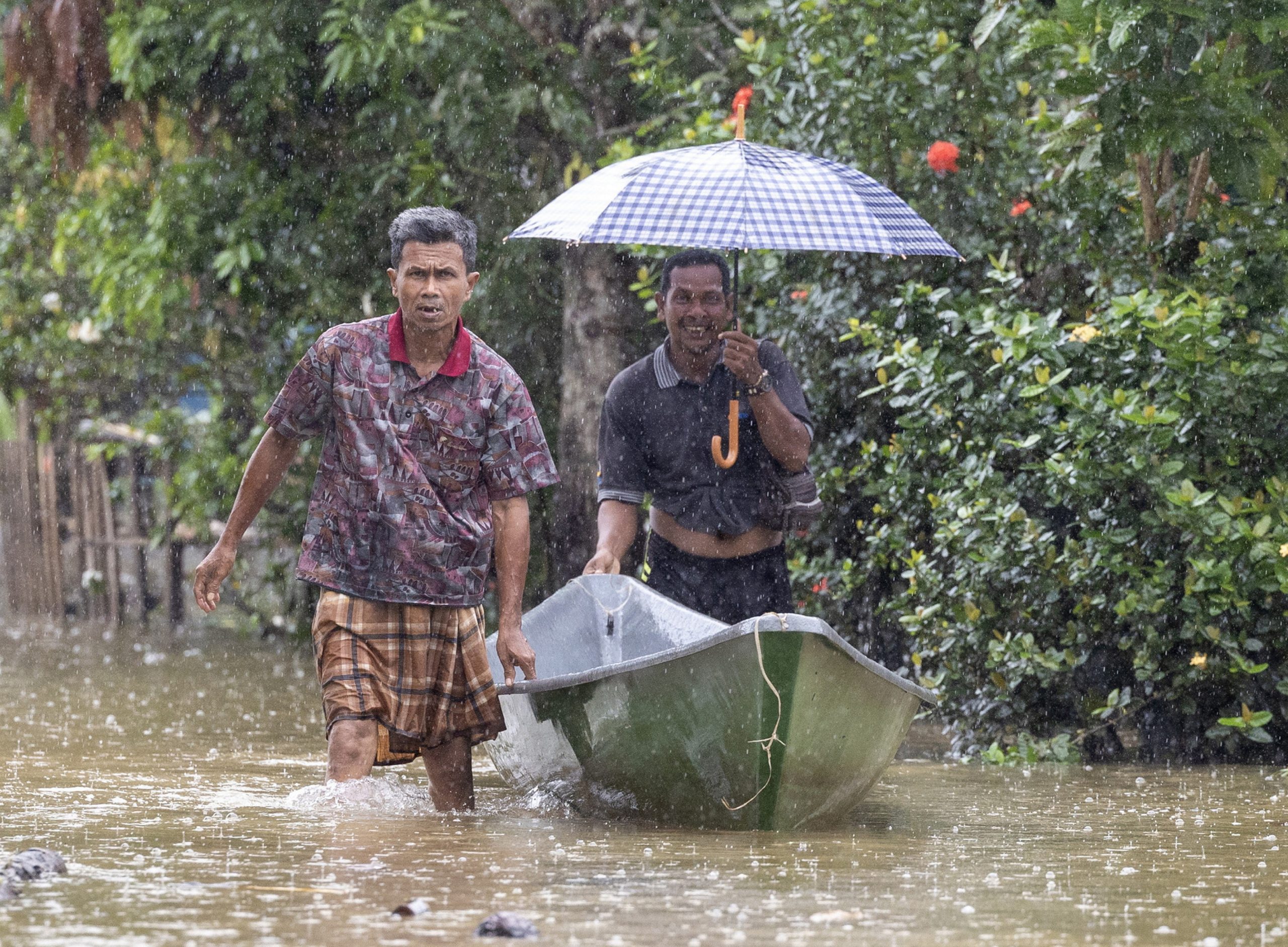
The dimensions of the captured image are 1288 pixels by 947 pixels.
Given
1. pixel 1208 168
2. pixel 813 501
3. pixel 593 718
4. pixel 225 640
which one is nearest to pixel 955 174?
pixel 1208 168

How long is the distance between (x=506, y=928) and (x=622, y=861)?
45.7 inches

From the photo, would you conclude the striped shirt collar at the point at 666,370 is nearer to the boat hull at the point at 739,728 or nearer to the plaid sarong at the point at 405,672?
the plaid sarong at the point at 405,672

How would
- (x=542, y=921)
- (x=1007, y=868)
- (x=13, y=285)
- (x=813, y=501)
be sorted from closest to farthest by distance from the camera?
(x=542, y=921), (x=1007, y=868), (x=813, y=501), (x=13, y=285)

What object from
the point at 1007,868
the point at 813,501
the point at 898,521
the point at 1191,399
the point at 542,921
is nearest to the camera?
the point at 542,921

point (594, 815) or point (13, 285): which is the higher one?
point (13, 285)

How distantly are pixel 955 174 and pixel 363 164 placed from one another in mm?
4711

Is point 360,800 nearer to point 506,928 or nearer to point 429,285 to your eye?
point 429,285

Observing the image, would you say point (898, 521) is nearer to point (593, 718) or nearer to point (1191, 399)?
point (1191, 399)

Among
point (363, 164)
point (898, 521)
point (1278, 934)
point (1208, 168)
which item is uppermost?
point (363, 164)

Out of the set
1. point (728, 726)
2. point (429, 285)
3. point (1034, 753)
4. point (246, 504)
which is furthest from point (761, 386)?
point (1034, 753)

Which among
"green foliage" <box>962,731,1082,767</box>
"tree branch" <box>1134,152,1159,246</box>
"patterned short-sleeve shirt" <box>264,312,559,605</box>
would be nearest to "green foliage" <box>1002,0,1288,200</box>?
"tree branch" <box>1134,152,1159,246</box>

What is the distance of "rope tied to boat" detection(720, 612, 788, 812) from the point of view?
17.2 feet

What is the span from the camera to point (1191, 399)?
23.8 feet

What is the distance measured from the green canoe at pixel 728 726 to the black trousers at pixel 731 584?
0.46 metres
